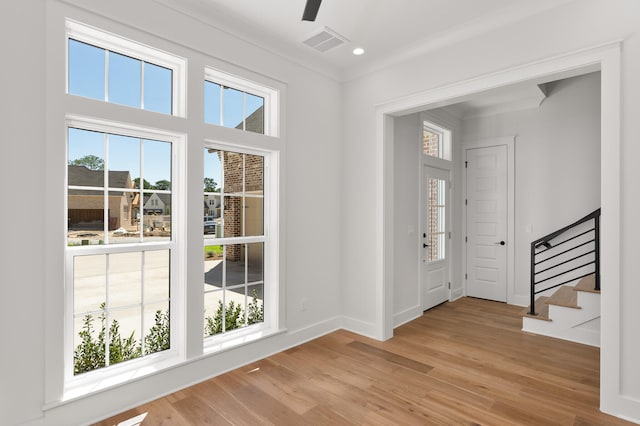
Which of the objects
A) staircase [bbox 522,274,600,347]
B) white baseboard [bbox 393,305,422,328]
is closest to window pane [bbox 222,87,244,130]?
white baseboard [bbox 393,305,422,328]

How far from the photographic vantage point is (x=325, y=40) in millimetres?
3221

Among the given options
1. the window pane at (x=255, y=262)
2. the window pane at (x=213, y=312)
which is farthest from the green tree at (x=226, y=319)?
the window pane at (x=255, y=262)

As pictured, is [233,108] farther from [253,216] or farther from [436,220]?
[436,220]

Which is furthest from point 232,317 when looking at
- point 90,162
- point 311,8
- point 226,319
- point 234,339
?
point 311,8

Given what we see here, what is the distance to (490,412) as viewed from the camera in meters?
2.43

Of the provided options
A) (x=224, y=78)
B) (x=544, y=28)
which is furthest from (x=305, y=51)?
(x=544, y=28)

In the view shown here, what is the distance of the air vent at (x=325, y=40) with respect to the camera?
10.1 ft

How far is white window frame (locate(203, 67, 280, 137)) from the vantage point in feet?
10.2

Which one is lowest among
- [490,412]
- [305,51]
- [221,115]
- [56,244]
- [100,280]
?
[490,412]

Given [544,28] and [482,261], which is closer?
[544,28]

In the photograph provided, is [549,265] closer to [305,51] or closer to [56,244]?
[305,51]

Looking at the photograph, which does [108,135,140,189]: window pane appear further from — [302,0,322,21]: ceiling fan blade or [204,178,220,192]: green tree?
[302,0,322,21]: ceiling fan blade

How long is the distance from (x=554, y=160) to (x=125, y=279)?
210 inches

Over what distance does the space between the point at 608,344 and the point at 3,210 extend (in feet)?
13.1
